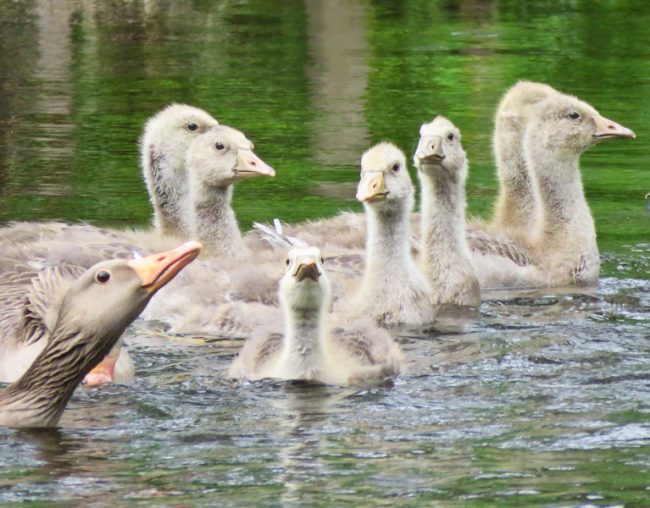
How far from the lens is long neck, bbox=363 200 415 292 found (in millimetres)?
11352

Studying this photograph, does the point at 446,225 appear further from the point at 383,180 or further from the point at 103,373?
the point at 103,373

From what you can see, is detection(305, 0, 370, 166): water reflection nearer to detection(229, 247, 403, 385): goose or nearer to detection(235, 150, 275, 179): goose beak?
detection(235, 150, 275, 179): goose beak

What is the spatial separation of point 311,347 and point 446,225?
2.75m

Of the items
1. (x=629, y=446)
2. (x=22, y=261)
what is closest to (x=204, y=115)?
(x=22, y=261)

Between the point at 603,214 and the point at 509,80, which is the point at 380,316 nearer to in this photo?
the point at 603,214

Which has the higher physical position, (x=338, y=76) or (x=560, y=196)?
(x=560, y=196)

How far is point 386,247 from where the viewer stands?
1136 centimetres

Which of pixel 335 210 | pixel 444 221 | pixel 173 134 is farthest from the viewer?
pixel 335 210

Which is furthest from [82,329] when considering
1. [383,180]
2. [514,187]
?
[514,187]

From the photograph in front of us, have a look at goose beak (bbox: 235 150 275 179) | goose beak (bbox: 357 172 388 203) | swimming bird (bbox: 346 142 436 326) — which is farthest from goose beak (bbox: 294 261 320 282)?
goose beak (bbox: 235 150 275 179)

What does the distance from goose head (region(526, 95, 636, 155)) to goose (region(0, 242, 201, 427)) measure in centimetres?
542

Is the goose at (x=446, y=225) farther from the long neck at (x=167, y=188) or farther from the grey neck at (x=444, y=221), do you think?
the long neck at (x=167, y=188)

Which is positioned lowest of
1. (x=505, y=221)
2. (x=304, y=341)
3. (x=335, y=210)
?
(x=335, y=210)

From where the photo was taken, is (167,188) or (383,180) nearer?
(383,180)
